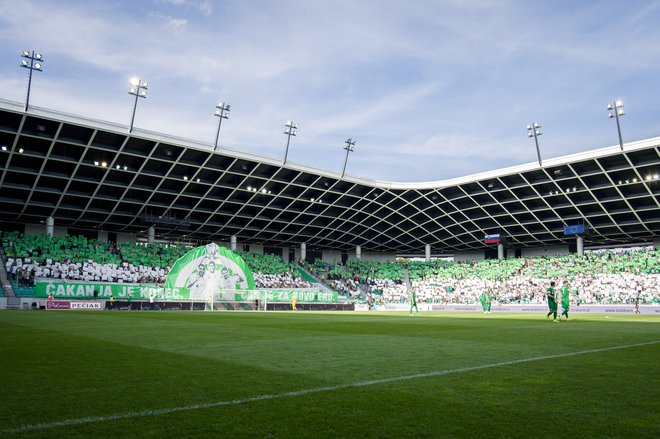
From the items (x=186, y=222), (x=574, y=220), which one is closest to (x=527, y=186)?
(x=574, y=220)

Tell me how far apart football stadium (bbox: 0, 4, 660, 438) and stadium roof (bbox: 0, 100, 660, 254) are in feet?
0.84

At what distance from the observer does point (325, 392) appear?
6289mm

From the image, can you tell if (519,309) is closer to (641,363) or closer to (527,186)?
(527,186)

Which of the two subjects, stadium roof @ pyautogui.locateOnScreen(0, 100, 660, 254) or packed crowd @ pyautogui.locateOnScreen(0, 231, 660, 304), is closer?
stadium roof @ pyautogui.locateOnScreen(0, 100, 660, 254)

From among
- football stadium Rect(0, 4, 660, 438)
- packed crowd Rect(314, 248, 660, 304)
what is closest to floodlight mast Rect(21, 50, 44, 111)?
football stadium Rect(0, 4, 660, 438)

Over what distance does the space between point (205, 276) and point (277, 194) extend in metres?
20.5

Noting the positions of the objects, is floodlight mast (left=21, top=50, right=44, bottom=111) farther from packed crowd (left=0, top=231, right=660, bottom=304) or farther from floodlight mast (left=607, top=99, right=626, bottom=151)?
floodlight mast (left=607, top=99, right=626, bottom=151)

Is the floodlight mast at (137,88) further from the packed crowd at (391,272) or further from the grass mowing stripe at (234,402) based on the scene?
the grass mowing stripe at (234,402)

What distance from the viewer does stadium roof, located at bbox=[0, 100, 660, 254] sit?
164 feet

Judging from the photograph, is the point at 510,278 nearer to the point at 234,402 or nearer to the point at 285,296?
the point at 285,296

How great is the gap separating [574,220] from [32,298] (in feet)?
203

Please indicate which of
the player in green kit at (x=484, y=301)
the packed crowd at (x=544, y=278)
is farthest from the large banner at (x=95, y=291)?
the packed crowd at (x=544, y=278)

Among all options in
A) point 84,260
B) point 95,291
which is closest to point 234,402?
point 95,291

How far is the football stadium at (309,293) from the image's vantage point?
17.9 ft
